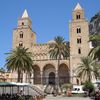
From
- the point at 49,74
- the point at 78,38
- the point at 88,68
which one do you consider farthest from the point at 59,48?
the point at 49,74

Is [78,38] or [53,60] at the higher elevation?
[78,38]

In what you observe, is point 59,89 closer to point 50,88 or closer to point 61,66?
point 50,88

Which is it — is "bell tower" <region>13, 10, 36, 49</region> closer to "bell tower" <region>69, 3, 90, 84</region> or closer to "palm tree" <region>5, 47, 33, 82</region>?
"bell tower" <region>69, 3, 90, 84</region>

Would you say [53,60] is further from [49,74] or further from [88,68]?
[88,68]

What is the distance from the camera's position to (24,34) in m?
74.8

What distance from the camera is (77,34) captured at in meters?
70.0

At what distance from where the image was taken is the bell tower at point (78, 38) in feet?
220

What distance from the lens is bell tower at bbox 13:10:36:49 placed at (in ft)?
243

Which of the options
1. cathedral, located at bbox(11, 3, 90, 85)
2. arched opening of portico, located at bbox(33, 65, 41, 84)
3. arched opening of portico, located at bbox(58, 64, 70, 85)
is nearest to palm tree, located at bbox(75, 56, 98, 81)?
cathedral, located at bbox(11, 3, 90, 85)

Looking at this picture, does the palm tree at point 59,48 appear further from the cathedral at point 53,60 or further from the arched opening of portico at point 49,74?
the arched opening of portico at point 49,74

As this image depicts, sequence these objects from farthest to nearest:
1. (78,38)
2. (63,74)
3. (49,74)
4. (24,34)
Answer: (24,34) < (49,74) < (63,74) < (78,38)

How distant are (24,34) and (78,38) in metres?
14.7

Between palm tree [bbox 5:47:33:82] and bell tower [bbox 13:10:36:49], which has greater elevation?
bell tower [bbox 13:10:36:49]

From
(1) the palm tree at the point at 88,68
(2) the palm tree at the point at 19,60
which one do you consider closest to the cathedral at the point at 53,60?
(1) the palm tree at the point at 88,68
